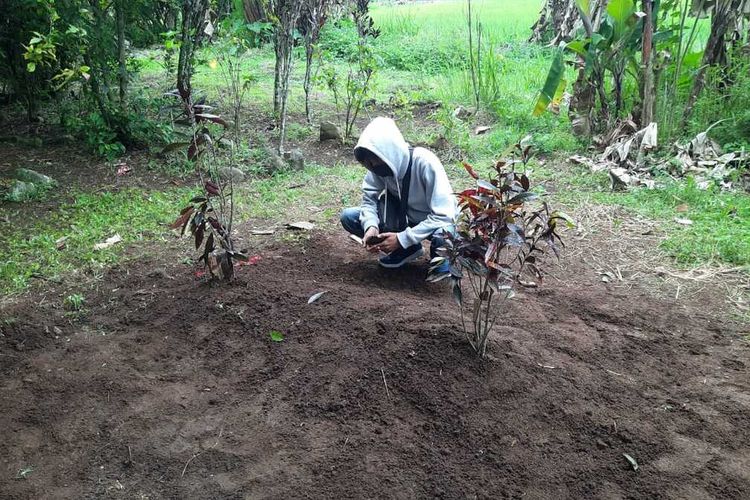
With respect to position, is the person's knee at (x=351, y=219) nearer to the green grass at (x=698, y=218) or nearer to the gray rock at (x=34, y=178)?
the green grass at (x=698, y=218)

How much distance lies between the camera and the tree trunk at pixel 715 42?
18.9 ft

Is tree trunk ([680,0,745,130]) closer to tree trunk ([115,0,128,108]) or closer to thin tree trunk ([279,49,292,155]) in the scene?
thin tree trunk ([279,49,292,155])

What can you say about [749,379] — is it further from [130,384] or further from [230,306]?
[130,384]

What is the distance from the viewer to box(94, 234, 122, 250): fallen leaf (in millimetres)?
4160

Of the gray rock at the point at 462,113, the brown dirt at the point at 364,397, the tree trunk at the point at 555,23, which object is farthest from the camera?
the tree trunk at the point at 555,23

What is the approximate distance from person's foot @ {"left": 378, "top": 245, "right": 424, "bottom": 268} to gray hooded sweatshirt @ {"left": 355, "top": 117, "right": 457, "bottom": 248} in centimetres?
18

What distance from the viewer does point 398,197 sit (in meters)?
3.64

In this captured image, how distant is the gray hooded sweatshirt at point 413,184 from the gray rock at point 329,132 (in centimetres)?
324

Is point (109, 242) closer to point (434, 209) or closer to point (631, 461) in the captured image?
point (434, 209)

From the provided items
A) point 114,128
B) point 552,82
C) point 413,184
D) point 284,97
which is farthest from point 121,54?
Answer: point 552,82

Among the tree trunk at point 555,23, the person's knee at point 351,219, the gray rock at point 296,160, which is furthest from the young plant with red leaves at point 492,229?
the tree trunk at point 555,23

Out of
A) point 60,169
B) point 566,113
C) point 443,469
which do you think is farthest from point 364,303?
point 566,113

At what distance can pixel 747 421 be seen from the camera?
8.04ft

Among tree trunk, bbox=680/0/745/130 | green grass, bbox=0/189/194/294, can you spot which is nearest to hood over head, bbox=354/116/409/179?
green grass, bbox=0/189/194/294
